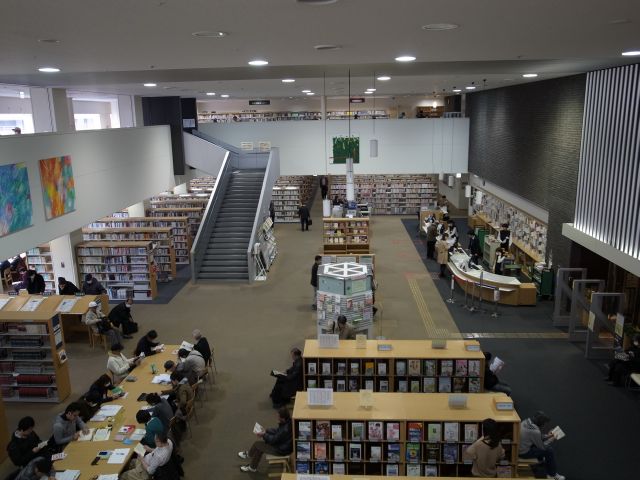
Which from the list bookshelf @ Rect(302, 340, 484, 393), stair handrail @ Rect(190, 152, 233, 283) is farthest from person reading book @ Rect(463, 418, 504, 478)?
stair handrail @ Rect(190, 152, 233, 283)

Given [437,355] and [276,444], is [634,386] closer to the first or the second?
[437,355]

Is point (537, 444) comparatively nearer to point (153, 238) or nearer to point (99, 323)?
point (99, 323)

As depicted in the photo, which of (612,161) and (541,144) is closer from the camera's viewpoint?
(612,161)

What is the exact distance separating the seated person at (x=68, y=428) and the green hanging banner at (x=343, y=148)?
15.7 metres

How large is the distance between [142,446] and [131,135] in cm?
1081

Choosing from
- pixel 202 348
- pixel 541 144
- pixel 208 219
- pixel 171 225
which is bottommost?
pixel 202 348

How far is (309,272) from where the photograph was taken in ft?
52.4

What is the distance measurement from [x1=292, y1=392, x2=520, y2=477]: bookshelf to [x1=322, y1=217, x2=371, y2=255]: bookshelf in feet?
30.7

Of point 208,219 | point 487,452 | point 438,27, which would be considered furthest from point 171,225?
point 438,27

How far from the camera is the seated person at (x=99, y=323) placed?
10781mm

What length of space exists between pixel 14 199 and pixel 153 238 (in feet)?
18.2

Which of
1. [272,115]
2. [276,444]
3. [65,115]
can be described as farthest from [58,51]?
[272,115]

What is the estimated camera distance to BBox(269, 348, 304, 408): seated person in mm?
8234

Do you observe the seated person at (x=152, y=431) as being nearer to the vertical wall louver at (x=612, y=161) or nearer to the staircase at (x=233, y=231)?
the vertical wall louver at (x=612, y=161)
